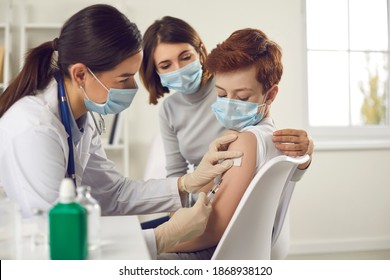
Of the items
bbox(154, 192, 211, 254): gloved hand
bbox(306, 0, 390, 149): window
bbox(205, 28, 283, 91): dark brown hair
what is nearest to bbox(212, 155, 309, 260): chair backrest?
bbox(154, 192, 211, 254): gloved hand

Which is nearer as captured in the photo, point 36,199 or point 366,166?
point 36,199

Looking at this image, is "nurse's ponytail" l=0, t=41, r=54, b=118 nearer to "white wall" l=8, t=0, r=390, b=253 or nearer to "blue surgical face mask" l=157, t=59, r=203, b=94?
"white wall" l=8, t=0, r=390, b=253

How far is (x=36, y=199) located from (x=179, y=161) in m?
0.74

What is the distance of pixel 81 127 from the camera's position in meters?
1.45

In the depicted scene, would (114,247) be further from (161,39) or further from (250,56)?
(161,39)

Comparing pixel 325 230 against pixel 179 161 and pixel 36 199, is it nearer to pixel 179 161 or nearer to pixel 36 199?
pixel 179 161

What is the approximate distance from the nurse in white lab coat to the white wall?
32 centimetres

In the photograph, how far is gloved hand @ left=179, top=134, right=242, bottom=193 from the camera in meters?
1.35

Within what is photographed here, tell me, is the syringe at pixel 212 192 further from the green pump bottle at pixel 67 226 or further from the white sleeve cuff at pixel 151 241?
the green pump bottle at pixel 67 226

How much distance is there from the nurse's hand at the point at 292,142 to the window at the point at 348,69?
0.64 ft

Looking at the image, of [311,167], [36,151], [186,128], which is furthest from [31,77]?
[311,167]

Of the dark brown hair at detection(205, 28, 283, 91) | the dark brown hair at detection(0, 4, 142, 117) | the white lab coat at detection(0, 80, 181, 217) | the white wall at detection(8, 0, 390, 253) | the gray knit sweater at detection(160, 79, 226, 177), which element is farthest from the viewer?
the gray knit sweater at detection(160, 79, 226, 177)

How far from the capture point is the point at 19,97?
4.32 ft

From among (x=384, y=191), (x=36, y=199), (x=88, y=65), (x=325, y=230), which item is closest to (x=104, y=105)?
(x=88, y=65)
